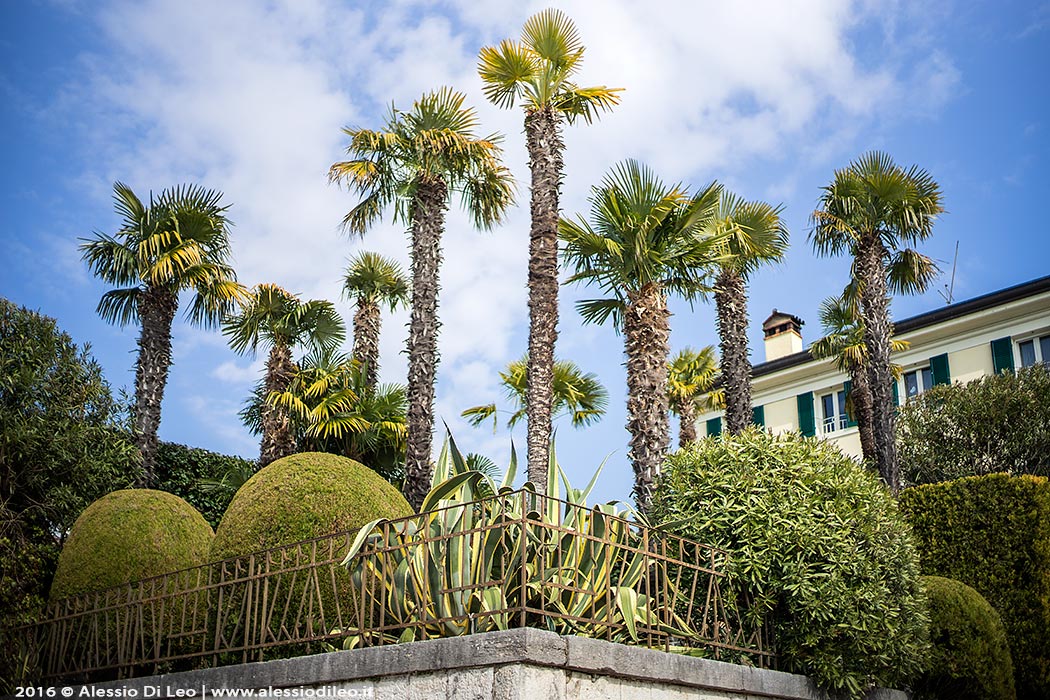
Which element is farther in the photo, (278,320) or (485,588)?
(278,320)

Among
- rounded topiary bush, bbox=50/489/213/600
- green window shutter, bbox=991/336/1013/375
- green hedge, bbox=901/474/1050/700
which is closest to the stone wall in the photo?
rounded topiary bush, bbox=50/489/213/600

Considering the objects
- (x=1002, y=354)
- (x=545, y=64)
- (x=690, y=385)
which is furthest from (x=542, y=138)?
(x=1002, y=354)

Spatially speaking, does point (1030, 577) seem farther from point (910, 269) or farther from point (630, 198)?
point (910, 269)

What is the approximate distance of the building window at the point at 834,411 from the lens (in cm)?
3353

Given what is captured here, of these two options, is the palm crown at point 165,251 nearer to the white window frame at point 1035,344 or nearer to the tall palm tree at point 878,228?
the tall palm tree at point 878,228

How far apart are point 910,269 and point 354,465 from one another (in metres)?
16.6

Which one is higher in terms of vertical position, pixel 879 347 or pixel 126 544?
pixel 879 347

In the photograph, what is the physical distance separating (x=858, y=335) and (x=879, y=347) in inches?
211

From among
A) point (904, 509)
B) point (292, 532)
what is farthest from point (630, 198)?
point (292, 532)

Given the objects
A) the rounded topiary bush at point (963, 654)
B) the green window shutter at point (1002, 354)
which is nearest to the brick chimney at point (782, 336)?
the green window shutter at point (1002, 354)

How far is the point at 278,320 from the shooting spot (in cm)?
2209

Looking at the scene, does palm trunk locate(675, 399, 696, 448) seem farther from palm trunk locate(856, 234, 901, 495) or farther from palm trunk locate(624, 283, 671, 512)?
palm trunk locate(624, 283, 671, 512)

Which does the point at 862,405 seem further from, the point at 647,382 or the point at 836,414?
the point at 647,382

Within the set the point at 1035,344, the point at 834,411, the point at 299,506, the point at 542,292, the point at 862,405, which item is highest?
the point at 1035,344
